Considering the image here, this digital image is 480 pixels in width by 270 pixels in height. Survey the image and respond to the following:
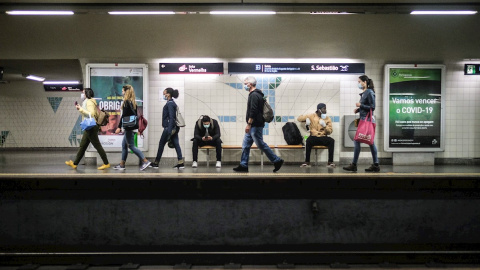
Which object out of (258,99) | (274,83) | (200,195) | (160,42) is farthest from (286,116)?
(200,195)

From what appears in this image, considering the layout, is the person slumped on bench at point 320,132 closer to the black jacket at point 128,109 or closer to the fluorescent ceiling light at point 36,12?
the black jacket at point 128,109

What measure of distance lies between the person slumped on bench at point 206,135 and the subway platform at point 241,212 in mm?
2962

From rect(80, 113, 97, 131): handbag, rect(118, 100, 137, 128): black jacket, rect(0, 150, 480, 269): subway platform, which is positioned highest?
rect(118, 100, 137, 128): black jacket

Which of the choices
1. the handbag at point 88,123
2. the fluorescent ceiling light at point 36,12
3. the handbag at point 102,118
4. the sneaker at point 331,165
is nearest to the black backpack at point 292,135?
the sneaker at point 331,165

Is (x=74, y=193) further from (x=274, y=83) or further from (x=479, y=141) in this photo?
(x=479, y=141)

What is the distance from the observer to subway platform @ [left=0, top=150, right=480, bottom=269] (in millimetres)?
4988

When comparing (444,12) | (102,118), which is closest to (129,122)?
(102,118)

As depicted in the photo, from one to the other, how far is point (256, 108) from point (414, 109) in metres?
4.77

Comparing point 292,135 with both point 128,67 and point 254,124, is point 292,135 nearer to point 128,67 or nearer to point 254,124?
point 254,124

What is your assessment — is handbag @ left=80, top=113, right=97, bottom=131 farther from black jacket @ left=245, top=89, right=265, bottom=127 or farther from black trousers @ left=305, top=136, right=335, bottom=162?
black trousers @ left=305, top=136, right=335, bottom=162

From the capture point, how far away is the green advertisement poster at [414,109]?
28.4 feet

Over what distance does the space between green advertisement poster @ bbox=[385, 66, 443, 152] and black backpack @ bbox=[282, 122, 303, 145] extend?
7.11 ft

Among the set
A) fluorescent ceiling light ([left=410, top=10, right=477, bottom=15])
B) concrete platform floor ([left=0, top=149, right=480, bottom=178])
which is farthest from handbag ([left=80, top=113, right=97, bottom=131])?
fluorescent ceiling light ([left=410, top=10, right=477, bottom=15])

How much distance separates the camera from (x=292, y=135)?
8562 millimetres
